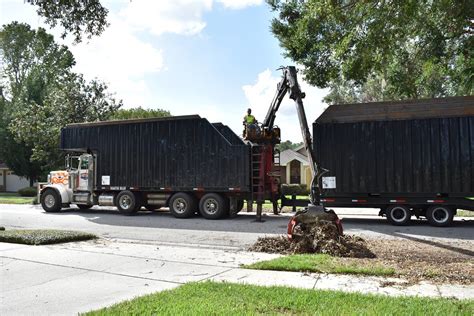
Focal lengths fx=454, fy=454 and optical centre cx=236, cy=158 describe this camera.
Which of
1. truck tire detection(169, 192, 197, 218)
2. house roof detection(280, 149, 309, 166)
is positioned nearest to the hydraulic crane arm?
truck tire detection(169, 192, 197, 218)

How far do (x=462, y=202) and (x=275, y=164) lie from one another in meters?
6.57

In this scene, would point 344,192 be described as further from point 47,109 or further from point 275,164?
point 47,109

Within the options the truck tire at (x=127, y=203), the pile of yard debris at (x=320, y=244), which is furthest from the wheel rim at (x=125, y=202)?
the pile of yard debris at (x=320, y=244)

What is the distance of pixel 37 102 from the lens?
43.5 metres

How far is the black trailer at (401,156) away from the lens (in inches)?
564

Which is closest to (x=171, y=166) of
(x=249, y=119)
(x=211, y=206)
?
(x=211, y=206)

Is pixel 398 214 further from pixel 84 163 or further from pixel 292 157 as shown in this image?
pixel 292 157

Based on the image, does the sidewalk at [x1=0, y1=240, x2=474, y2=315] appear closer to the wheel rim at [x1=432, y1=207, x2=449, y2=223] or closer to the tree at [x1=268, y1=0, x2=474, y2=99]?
the tree at [x1=268, y1=0, x2=474, y2=99]

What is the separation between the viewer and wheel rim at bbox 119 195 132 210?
18.8 metres

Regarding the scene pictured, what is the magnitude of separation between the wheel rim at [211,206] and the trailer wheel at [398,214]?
6.13 metres

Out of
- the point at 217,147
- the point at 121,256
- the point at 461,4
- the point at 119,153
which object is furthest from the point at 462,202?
the point at 119,153

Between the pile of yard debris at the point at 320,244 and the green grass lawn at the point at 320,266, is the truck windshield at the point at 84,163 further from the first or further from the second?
the green grass lawn at the point at 320,266

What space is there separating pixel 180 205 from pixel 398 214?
8.05 metres

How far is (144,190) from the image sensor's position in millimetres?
18688
